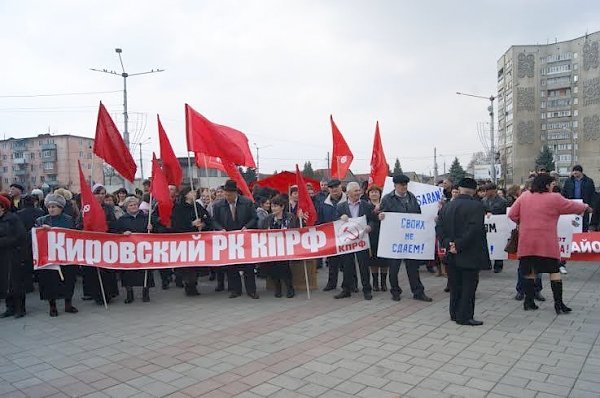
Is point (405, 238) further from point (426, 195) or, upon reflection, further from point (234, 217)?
point (234, 217)

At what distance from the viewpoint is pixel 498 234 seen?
979cm

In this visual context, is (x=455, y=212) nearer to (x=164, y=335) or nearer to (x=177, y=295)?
(x=164, y=335)

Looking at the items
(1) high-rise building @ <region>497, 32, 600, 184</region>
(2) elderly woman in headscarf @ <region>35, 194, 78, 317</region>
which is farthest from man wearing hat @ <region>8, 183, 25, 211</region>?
(1) high-rise building @ <region>497, 32, 600, 184</region>

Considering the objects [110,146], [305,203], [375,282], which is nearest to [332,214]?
[305,203]

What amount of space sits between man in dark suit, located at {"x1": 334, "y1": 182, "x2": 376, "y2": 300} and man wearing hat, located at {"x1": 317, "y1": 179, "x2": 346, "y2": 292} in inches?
10.0

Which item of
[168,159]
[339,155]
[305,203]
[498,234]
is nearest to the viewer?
[305,203]

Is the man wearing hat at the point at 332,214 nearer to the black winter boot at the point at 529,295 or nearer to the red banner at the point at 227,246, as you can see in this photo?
the red banner at the point at 227,246

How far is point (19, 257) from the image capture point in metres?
7.57

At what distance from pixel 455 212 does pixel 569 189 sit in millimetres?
6541

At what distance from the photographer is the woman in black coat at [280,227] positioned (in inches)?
336

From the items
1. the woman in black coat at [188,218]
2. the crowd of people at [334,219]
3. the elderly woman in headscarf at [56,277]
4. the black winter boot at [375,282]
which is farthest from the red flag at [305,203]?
the elderly woman in headscarf at [56,277]

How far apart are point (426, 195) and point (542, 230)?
2.19m

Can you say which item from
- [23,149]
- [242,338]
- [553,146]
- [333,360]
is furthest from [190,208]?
[23,149]

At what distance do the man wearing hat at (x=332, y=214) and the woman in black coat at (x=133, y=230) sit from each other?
11.0 feet
